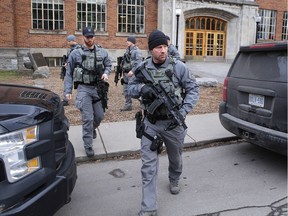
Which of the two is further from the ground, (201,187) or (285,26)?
(285,26)

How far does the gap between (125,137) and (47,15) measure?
16.5 metres

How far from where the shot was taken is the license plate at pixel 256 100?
4.30 meters

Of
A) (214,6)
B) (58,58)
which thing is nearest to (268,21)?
(214,6)

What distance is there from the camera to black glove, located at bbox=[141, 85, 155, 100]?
3.18 meters

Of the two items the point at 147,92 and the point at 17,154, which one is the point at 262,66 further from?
the point at 17,154

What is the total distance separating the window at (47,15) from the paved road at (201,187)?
56.6ft

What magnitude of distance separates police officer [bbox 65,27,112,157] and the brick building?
51.4 ft

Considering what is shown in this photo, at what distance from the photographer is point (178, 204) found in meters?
3.54

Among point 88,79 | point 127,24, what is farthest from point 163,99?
point 127,24

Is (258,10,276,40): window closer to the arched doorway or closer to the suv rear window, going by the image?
the arched doorway

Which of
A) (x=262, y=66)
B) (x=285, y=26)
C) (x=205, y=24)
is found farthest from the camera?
(x=285, y=26)

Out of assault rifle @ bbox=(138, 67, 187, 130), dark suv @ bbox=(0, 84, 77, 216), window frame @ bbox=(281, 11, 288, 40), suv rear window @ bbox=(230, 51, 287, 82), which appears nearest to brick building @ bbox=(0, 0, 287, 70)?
window frame @ bbox=(281, 11, 288, 40)

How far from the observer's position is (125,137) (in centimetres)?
593

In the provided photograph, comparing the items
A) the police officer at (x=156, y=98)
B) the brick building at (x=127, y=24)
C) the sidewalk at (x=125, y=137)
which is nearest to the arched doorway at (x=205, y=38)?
the brick building at (x=127, y=24)
